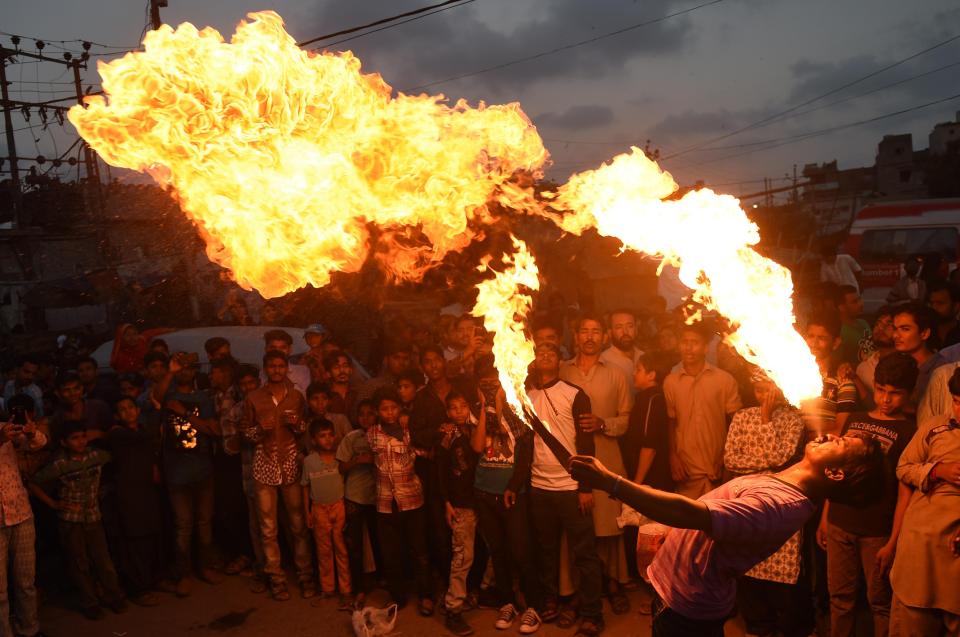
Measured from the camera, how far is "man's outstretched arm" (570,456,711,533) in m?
3.23

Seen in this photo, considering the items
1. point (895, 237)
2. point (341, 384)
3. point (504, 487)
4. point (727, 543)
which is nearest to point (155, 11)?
point (341, 384)

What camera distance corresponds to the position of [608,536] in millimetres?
6039

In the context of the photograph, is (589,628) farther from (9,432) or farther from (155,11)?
(155,11)

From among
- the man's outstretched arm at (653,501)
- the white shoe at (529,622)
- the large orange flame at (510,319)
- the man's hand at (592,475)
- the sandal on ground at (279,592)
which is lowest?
the white shoe at (529,622)

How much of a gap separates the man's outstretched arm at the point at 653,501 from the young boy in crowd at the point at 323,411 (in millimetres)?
3772

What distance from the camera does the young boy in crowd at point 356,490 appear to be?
6.34m

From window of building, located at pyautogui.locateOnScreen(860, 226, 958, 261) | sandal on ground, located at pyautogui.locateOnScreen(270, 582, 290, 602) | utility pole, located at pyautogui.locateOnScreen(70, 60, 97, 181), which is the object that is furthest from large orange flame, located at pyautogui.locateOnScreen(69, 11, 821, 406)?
utility pole, located at pyautogui.locateOnScreen(70, 60, 97, 181)

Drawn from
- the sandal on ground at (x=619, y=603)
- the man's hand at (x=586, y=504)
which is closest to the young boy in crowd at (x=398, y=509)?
the man's hand at (x=586, y=504)

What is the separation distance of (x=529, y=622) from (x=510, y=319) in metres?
2.48

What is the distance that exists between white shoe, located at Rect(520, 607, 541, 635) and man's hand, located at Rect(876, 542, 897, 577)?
250cm

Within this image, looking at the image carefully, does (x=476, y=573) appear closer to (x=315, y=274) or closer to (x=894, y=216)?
(x=315, y=274)

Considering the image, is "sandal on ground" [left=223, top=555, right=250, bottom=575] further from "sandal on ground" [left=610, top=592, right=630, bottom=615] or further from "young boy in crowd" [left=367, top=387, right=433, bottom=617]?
"sandal on ground" [left=610, top=592, right=630, bottom=615]

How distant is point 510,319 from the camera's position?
4.92 m

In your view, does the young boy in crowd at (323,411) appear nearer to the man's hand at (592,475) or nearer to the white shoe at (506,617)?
the white shoe at (506,617)
